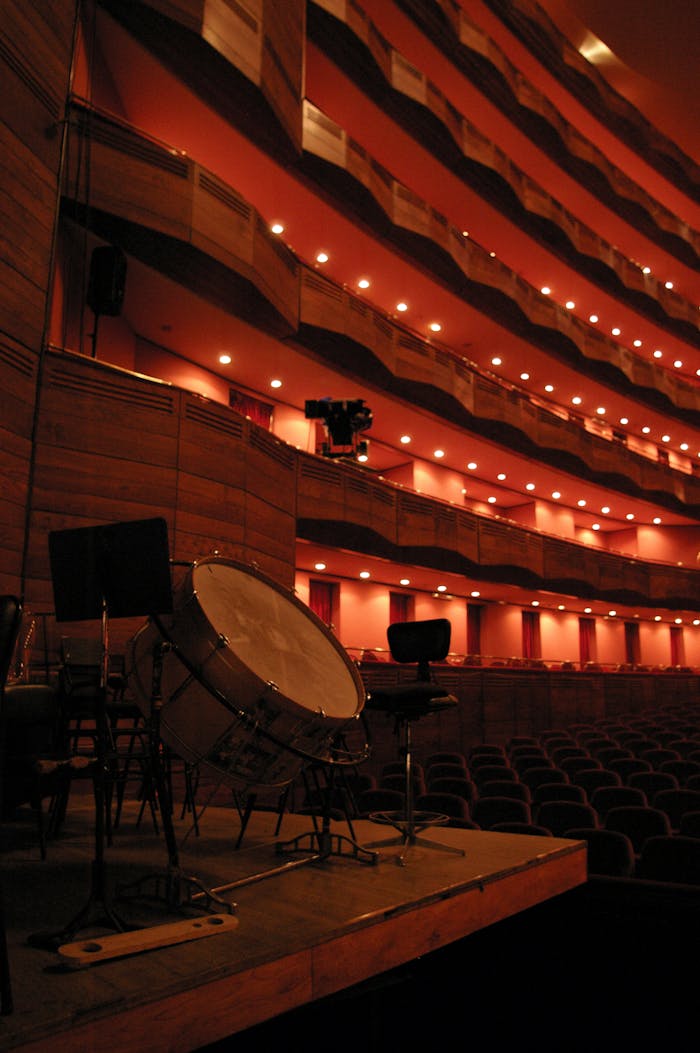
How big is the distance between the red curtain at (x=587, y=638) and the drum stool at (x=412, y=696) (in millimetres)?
16565

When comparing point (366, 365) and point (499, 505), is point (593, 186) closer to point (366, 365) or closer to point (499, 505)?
point (499, 505)

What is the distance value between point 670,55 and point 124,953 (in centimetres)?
1978

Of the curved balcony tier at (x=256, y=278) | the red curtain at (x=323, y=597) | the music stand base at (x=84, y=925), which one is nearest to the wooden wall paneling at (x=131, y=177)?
the curved balcony tier at (x=256, y=278)

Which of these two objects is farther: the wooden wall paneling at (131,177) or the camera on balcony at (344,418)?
the camera on balcony at (344,418)

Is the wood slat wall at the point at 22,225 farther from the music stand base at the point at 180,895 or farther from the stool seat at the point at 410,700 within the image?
the music stand base at the point at 180,895

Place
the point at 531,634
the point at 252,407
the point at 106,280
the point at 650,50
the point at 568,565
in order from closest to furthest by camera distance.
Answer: the point at 106,280, the point at 252,407, the point at 568,565, the point at 650,50, the point at 531,634

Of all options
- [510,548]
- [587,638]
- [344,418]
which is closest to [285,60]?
[344,418]

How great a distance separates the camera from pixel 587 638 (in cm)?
1941

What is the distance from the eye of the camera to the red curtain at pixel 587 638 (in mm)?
19234

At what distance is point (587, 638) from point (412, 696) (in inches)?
676

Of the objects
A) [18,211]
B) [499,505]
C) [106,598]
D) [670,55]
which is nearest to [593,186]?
[670,55]

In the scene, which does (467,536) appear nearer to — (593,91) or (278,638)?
(593,91)

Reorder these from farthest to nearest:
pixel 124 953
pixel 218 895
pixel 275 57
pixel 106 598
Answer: pixel 275 57 < pixel 218 895 < pixel 106 598 < pixel 124 953

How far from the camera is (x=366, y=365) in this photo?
12.3 m
